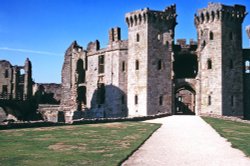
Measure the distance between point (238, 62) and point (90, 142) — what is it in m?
29.9

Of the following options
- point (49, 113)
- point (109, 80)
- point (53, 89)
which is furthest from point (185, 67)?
point (53, 89)

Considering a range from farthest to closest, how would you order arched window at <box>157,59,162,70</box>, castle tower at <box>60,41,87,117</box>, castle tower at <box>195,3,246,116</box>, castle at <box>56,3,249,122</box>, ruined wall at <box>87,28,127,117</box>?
castle tower at <box>60,41,87,117</box>
ruined wall at <box>87,28,127,117</box>
arched window at <box>157,59,162,70</box>
castle at <box>56,3,249,122</box>
castle tower at <box>195,3,246,116</box>

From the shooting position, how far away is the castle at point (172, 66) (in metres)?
41.5

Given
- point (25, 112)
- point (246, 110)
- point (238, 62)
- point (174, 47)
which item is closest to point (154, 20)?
point (174, 47)

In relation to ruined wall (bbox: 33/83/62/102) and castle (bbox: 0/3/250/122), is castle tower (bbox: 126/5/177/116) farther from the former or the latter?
ruined wall (bbox: 33/83/62/102)

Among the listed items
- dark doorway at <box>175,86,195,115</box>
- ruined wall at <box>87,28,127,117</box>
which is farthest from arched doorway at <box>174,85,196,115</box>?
ruined wall at <box>87,28,127,117</box>

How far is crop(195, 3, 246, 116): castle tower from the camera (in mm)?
40969

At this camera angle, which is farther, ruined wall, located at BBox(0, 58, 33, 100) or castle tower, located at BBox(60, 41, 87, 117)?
ruined wall, located at BBox(0, 58, 33, 100)

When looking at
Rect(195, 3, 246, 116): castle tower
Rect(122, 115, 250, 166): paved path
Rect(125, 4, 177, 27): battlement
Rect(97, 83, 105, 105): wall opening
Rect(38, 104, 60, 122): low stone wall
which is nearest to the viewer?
Rect(122, 115, 250, 166): paved path

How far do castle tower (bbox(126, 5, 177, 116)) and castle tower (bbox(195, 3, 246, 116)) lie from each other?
3.68 meters

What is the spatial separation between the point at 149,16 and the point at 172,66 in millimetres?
6149

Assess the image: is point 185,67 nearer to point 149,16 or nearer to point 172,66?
point 172,66

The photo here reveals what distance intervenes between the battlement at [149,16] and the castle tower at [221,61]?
3741mm

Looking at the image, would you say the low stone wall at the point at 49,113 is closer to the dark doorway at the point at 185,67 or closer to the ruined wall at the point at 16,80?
the ruined wall at the point at 16,80
